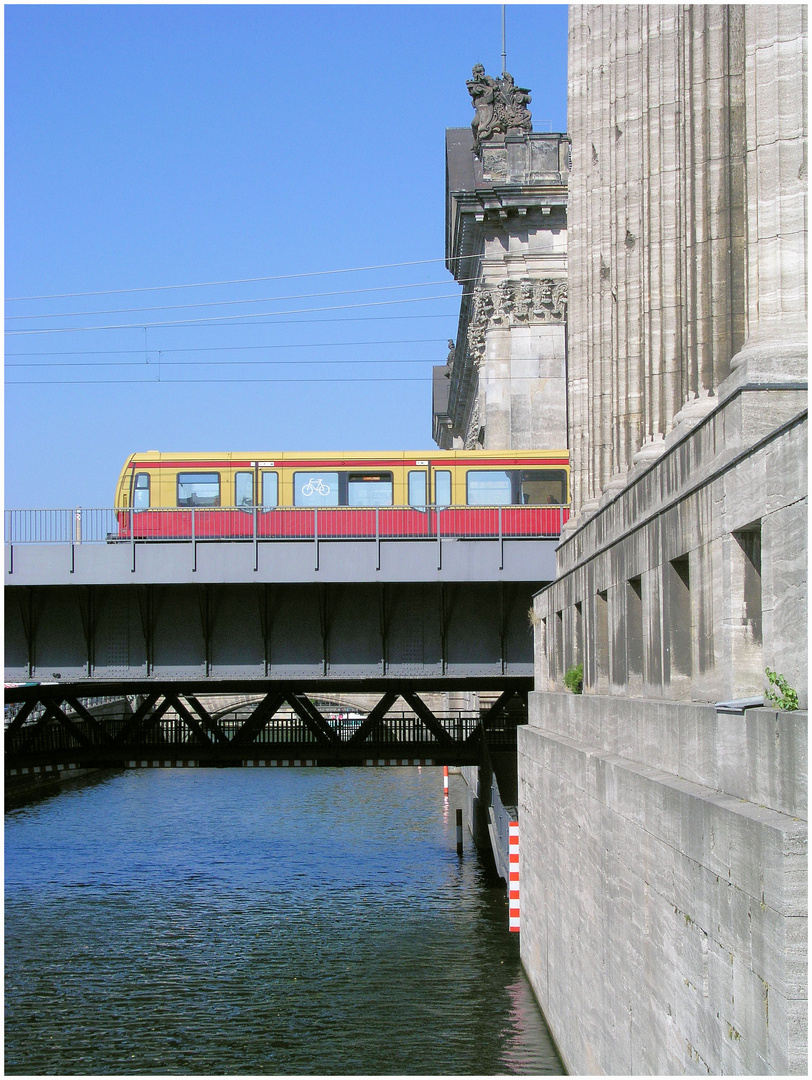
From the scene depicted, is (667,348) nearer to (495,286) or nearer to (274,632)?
(274,632)

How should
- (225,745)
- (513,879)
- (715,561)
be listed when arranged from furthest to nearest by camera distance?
(225,745) → (513,879) → (715,561)

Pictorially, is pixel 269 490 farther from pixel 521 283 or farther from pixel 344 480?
pixel 521 283

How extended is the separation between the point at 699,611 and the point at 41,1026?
1651 centimetres

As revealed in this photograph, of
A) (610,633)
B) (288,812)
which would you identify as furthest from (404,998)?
(288,812)

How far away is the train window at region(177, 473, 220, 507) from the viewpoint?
3366 cm

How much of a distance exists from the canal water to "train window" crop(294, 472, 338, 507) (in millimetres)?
10907

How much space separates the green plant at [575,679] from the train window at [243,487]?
14.9m

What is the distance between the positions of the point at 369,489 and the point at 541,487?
15.7 feet

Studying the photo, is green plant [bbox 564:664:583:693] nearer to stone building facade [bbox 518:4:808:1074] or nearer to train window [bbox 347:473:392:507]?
stone building facade [bbox 518:4:808:1074]

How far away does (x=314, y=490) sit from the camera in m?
33.9

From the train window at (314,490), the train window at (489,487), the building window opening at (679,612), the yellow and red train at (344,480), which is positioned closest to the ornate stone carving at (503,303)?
the yellow and red train at (344,480)

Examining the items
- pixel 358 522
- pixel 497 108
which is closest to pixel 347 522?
pixel 358 522

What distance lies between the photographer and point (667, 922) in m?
10.8

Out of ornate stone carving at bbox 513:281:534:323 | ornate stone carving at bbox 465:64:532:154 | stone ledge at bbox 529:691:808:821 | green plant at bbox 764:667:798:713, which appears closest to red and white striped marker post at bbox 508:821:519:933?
stone ledge at bbox 529:691:808:821
